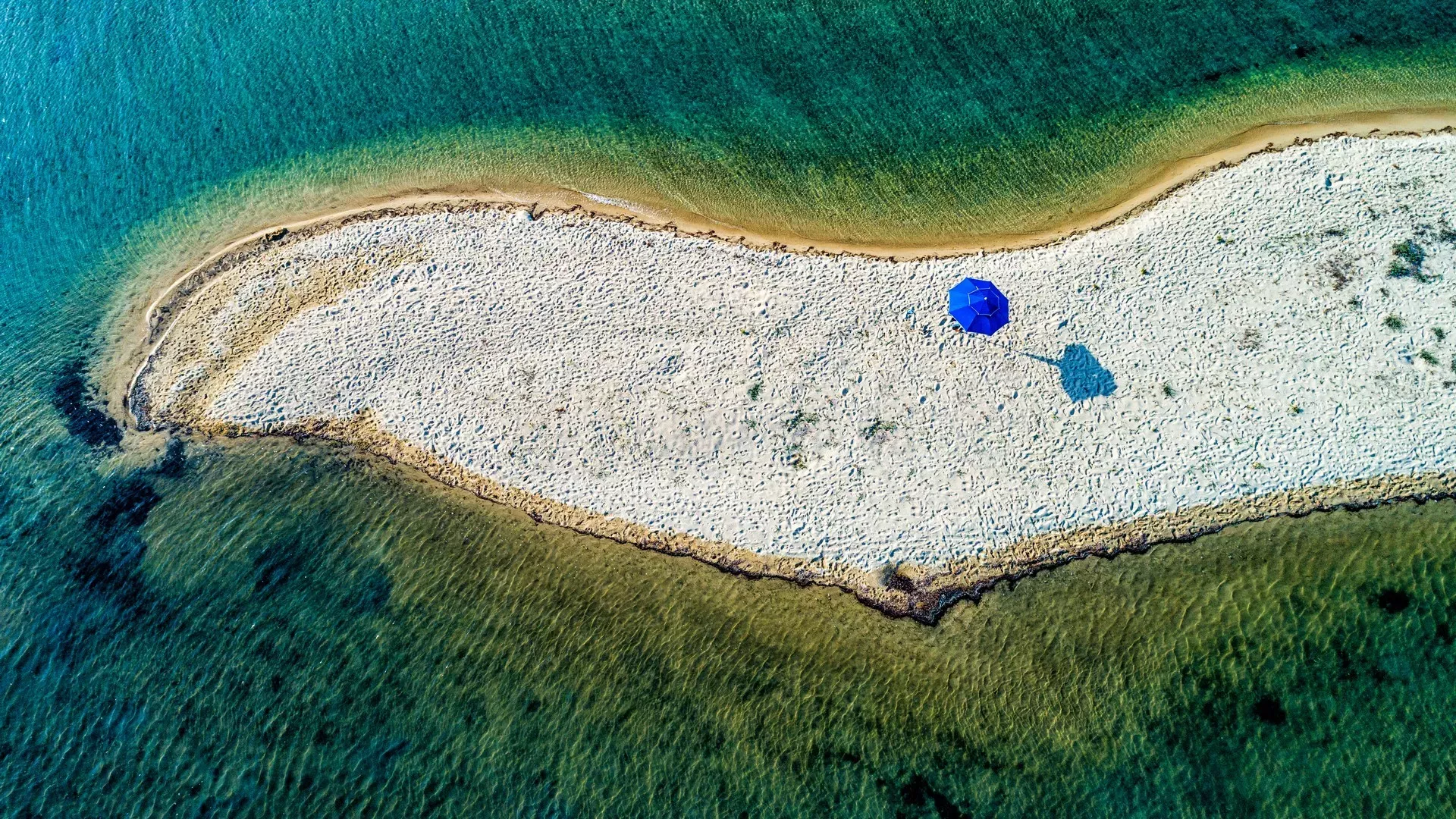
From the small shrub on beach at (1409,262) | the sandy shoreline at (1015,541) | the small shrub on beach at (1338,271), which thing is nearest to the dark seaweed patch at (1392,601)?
the sandy shoreline at (1015,541)

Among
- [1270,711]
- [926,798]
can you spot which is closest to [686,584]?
[926,798]

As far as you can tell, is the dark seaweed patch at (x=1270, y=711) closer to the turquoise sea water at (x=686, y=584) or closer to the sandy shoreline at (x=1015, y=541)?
the turquoise sea water at (x=686, y=584)

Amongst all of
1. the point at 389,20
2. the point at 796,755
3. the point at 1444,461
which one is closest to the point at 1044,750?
the point at 796,755

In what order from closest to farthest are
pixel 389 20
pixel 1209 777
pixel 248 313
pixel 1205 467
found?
1. pixel 1209 777
2. pixel 1205 467
3. pixel 248 313
4. pixel 389 20

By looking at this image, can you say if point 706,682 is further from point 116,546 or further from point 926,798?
point 116,546

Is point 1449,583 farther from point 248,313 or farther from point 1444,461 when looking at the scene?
point 248,313

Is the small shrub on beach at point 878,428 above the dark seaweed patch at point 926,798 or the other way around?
above
